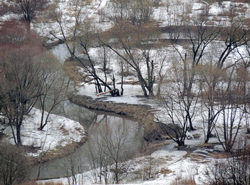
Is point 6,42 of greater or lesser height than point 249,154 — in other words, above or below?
above

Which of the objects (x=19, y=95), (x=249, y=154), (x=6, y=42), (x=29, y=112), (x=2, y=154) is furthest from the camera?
(x=6, y=42)

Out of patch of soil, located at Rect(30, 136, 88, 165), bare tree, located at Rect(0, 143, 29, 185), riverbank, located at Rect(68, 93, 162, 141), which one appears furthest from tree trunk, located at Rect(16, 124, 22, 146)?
riverbank, located at Rect(68, 93, 162, 141)

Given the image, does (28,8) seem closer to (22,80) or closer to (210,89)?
(22,80)

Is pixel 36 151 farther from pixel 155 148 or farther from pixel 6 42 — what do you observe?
pixel 6 42

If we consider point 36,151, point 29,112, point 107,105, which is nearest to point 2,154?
point 36,151

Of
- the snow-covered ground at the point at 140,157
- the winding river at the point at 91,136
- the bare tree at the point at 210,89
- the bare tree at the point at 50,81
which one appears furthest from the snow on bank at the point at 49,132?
the bare tree at the point at 210,89

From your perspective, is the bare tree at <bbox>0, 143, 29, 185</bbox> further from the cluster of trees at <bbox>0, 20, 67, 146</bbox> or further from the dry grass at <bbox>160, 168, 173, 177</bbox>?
the cluster of trees at <bbox>0, 20, 67, 146</bbox>
